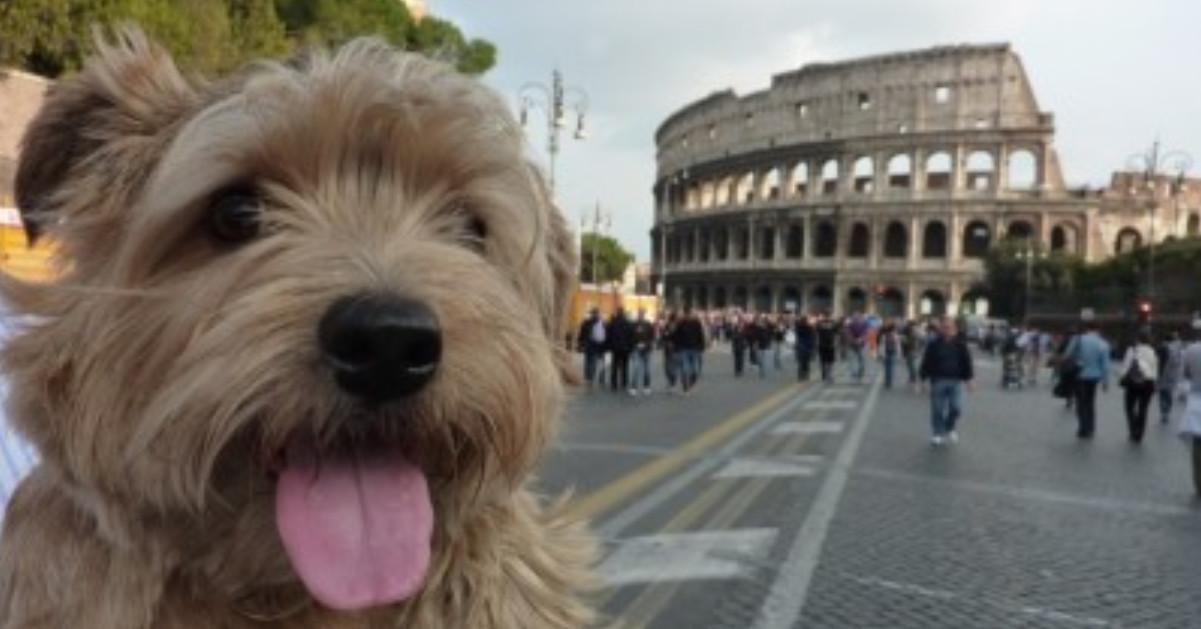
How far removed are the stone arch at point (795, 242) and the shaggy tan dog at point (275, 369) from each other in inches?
4034

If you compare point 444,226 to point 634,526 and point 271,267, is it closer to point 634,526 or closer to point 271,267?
point 271,267

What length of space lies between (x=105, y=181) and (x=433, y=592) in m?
0.62

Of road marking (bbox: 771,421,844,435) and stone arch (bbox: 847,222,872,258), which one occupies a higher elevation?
stone arch (bbox: 847,222,872,258)

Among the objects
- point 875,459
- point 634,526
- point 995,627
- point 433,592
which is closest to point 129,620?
point 433,592

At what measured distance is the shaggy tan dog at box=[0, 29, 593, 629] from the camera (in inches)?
56.8

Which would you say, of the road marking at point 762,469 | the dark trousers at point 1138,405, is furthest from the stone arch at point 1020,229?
the road marking at point 762,469

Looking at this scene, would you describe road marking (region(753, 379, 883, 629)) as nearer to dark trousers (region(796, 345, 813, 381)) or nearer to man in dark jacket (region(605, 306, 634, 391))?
man in dark jacket (region(605, 306, 634, 391))

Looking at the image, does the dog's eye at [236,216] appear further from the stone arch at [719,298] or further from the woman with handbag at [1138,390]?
the stone arch at [719,298]

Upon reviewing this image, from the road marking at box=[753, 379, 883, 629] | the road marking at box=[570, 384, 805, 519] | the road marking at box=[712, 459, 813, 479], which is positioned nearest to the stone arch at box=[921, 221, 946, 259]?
the road marking at box=[570, 384, 805, 519]

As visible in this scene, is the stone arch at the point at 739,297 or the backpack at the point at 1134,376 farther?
the stone arch at the point at 739,297

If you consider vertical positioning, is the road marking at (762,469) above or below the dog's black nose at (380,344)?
A: below

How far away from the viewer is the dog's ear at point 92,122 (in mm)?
1664

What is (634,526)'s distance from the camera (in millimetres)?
7930

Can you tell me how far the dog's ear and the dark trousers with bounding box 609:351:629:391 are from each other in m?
22.3
